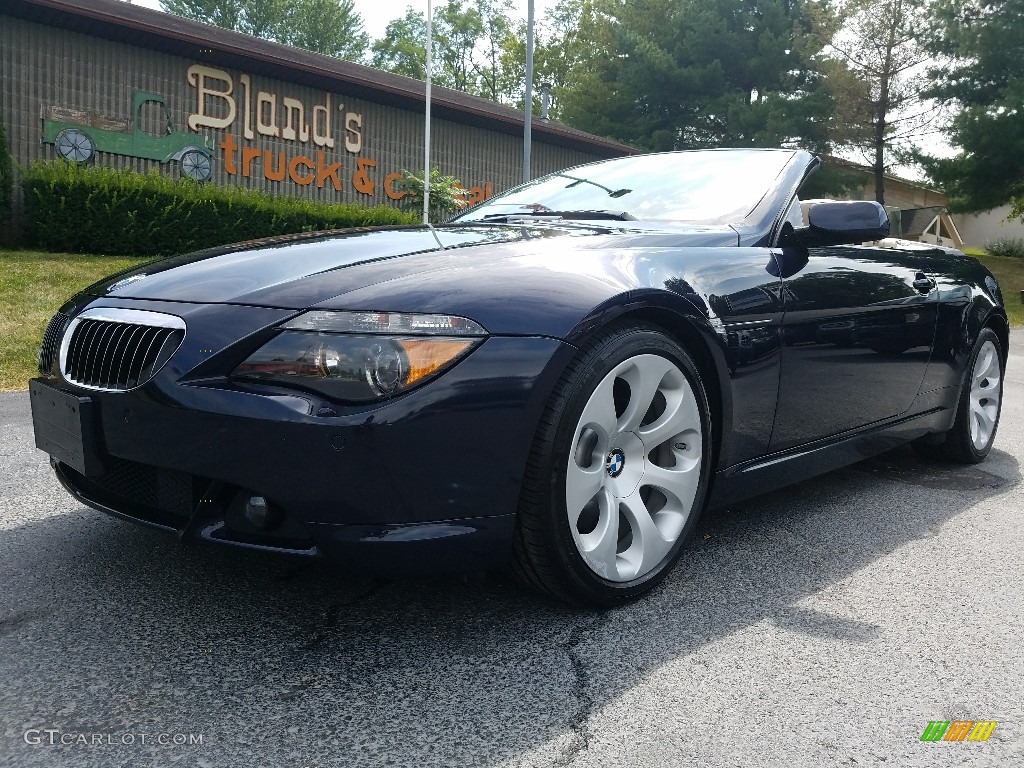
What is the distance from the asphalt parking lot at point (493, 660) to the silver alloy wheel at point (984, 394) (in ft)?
4.77

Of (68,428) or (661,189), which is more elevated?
(661,189)

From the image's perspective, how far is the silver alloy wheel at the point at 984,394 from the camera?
4410 mm

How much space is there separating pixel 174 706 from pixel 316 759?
366 millimetres

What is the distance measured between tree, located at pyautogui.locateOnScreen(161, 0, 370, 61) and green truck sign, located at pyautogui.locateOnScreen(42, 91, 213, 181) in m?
35.9

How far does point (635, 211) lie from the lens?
3305 mm

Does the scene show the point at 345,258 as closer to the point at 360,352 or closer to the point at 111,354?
the point at 360,352

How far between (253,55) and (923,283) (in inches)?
622

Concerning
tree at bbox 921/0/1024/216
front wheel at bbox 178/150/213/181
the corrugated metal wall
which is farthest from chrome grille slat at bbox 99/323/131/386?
tree at bbox 921/0/1024/216

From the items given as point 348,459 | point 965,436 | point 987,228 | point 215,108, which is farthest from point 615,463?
point 987,228

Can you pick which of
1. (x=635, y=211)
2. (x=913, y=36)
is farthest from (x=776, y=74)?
(x=635, y=211)

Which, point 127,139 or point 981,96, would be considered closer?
point 127,139

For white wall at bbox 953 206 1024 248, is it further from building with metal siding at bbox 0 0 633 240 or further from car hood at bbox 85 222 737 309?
car hood at bbox 85 222 737 309

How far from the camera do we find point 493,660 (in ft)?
7.07

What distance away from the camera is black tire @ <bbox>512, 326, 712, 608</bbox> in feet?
7.29
